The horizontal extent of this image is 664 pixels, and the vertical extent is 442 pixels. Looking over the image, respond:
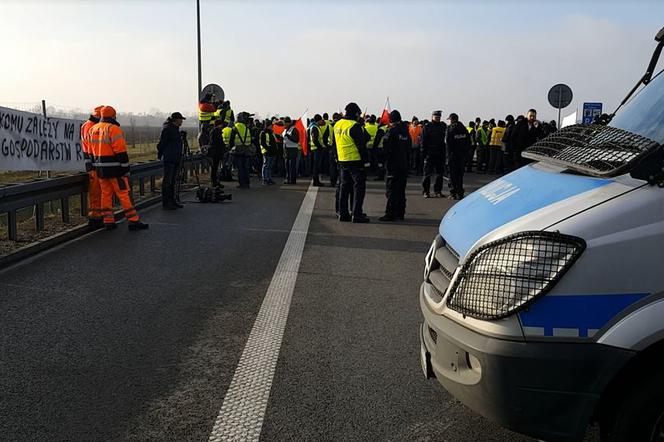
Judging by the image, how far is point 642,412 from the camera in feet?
8.77


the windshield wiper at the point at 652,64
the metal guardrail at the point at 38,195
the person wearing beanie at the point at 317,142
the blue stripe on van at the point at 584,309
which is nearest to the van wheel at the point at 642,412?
the blue stripe on van at the point at 584,309

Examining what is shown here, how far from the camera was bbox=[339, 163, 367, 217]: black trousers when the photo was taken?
1165 centimetres

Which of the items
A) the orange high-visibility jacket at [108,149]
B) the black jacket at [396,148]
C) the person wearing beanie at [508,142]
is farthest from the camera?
the person wearing beanie at [508,142]

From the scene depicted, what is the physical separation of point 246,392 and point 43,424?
1160mm

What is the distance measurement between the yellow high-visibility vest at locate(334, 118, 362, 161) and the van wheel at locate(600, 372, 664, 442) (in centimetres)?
899

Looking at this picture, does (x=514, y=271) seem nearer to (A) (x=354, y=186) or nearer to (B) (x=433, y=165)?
(A) (x=354, y=186)

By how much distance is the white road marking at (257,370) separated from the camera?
144 inches

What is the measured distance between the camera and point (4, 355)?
4.82 metres

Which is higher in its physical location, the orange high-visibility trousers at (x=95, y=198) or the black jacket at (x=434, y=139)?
the black jacket at (x=434, y=139)

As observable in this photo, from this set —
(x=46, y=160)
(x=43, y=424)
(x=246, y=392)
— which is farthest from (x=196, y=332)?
(x=46, y=160)

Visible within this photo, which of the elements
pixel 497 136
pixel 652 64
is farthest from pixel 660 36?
pixel 497 136

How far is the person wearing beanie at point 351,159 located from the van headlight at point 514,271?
8.55 meters

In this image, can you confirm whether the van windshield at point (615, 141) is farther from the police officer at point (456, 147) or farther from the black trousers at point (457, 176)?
the black trousers at point (457, 176)

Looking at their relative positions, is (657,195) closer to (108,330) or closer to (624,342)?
(624,342)
